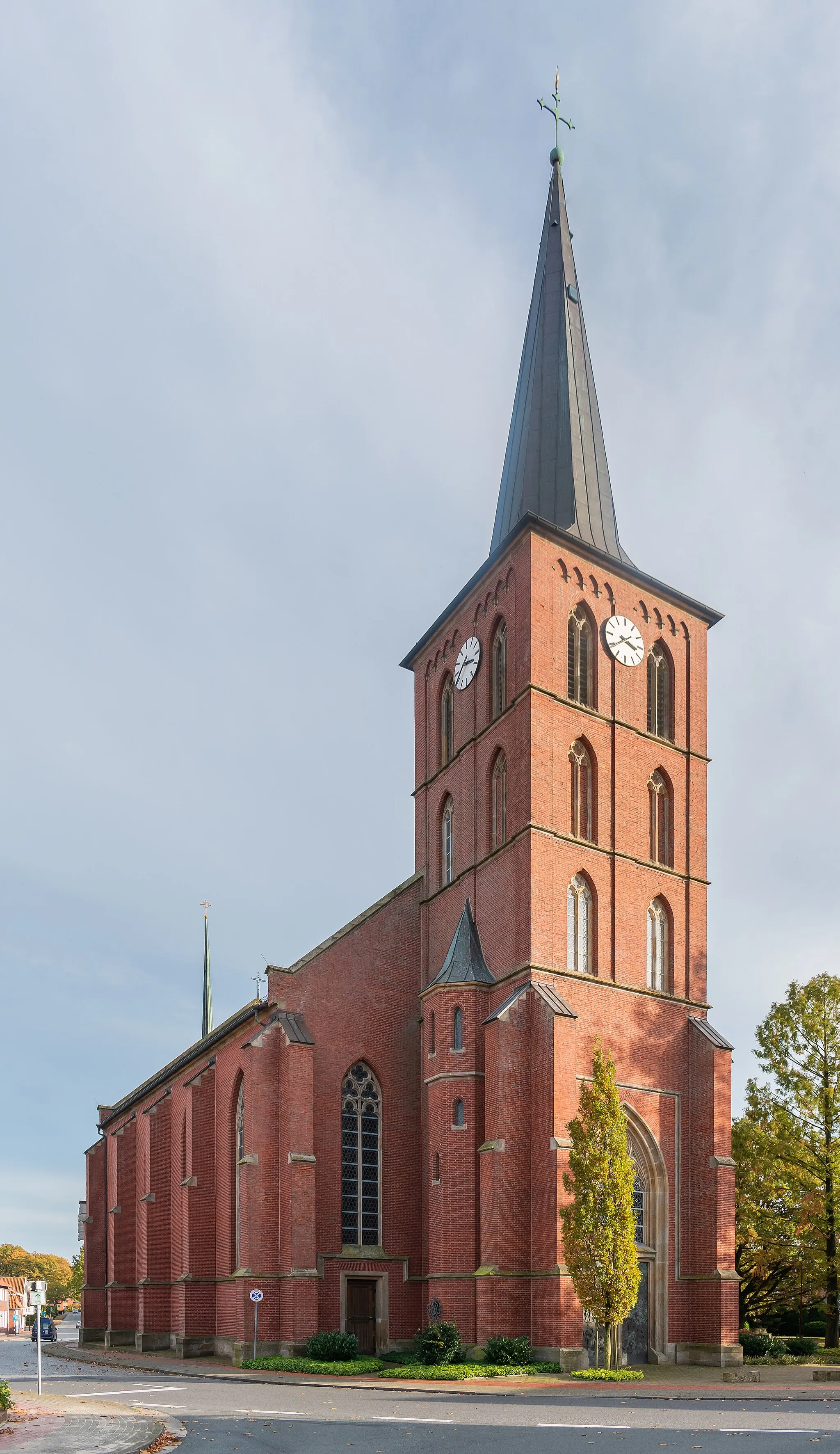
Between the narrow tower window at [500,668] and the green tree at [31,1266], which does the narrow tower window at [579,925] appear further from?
the green tree at [31,1266]

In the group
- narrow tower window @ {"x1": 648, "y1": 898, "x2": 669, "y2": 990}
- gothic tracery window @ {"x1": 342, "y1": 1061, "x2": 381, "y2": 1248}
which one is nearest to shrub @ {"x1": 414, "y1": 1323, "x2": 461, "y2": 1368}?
gothic tracery window @ {"x1": 342, "y1": 1061, "x2": 381, "y2": 1248}

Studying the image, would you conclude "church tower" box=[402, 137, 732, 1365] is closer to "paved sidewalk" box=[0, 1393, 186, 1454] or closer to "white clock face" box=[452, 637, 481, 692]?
"white clock face" box=[452, 637, 481, 692]

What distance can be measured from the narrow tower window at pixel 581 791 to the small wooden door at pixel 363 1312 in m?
13.7

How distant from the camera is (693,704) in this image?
124 feet

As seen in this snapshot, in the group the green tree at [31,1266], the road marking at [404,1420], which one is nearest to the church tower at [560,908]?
the road marking at [404,1420]

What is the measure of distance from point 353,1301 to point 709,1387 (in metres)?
12.4

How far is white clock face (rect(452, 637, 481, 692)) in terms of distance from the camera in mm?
37969

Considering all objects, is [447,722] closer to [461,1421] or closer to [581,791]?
[581,791]

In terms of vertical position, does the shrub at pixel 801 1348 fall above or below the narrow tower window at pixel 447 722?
below

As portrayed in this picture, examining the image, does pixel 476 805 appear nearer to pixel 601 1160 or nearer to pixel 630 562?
pixel 630 562

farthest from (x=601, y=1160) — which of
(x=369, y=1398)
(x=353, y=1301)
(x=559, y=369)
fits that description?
(x=559, y=369)

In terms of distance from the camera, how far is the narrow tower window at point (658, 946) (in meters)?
34.3

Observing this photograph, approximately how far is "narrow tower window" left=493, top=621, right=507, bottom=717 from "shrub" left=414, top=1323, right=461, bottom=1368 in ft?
53.3

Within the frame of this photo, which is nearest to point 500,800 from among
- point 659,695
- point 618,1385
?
point 659,695
